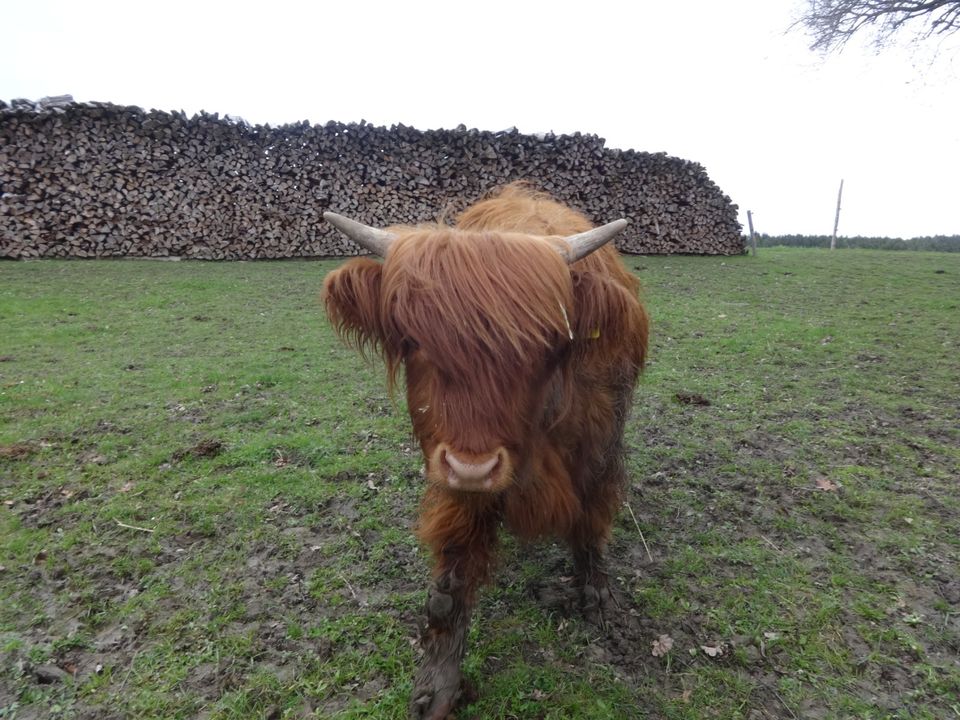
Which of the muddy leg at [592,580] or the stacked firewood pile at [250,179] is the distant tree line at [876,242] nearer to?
the stacked firewood pile at [250,179]

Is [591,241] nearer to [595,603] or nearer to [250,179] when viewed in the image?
[595,603]

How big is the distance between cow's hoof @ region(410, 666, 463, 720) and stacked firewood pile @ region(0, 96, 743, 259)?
11083mm

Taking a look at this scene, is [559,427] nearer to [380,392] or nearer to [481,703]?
[481,703]

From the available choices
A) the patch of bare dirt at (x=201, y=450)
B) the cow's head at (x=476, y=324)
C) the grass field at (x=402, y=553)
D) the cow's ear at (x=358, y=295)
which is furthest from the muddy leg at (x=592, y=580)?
the patch of bare dirt at (x=201, y=450)

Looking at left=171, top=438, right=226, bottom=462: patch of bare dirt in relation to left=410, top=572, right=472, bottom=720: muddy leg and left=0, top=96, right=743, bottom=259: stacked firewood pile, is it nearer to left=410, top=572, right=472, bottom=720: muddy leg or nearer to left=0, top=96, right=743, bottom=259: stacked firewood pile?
left=410, top=572, right=472, bottom=720: muddy leg

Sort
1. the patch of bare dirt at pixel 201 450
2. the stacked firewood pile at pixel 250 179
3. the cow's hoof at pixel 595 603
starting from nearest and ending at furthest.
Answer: the cow's hoof at pixel 595 603, the patch of bare dirt at pixel 201 450, the stacked firewood pile at pixel 250 179

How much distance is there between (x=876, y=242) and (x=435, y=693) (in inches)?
1175

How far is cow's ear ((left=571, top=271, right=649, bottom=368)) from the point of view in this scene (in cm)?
221

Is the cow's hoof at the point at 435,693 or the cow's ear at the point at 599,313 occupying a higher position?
the cow's ear at the point at 599,313

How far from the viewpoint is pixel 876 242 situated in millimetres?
25797

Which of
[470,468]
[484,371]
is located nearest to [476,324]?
[484,371]

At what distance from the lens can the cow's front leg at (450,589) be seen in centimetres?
235

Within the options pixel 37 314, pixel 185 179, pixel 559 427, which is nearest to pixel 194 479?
pixel 559 427

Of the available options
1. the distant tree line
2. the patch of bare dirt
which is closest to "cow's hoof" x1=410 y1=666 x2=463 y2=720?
the patch of bare dirt
